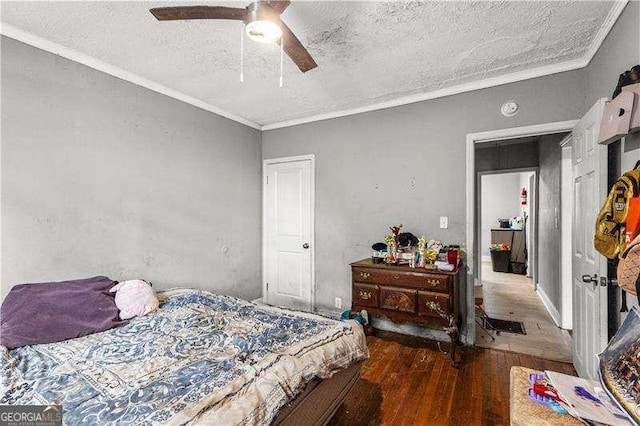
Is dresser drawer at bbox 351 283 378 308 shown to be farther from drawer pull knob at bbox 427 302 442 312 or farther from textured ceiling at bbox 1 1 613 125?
textured ceiling at bbox 1 1 613 125

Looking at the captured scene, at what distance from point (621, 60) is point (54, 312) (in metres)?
3.88

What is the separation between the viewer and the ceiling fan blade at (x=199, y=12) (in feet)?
4.66

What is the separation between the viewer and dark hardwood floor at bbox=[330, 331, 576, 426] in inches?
76.1

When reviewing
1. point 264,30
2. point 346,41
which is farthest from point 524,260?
point 264,30

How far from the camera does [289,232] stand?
13.2ft

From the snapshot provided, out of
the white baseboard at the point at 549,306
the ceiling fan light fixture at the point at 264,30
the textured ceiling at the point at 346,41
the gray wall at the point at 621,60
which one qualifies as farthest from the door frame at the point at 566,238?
the ceiling fan light fixture at the point at 264,30

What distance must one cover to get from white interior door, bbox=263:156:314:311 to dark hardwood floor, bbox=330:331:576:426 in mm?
1334

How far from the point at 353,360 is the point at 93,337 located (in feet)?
5.36

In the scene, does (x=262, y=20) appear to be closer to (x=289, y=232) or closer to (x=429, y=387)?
(x=429, y=387)

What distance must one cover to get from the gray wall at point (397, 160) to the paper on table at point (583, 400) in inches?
77.9

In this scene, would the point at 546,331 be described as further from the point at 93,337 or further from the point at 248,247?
the point at 93,337

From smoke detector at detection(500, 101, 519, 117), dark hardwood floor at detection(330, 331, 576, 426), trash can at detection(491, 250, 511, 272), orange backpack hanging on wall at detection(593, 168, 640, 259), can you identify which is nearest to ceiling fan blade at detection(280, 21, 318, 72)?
orange backpack hanging on wall at detection(593, 168, 640, 259)

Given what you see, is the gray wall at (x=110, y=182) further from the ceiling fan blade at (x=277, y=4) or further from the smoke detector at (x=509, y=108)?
the smoke detector at (x=509, y=108)

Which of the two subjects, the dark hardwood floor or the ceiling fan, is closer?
the ceiling fan
